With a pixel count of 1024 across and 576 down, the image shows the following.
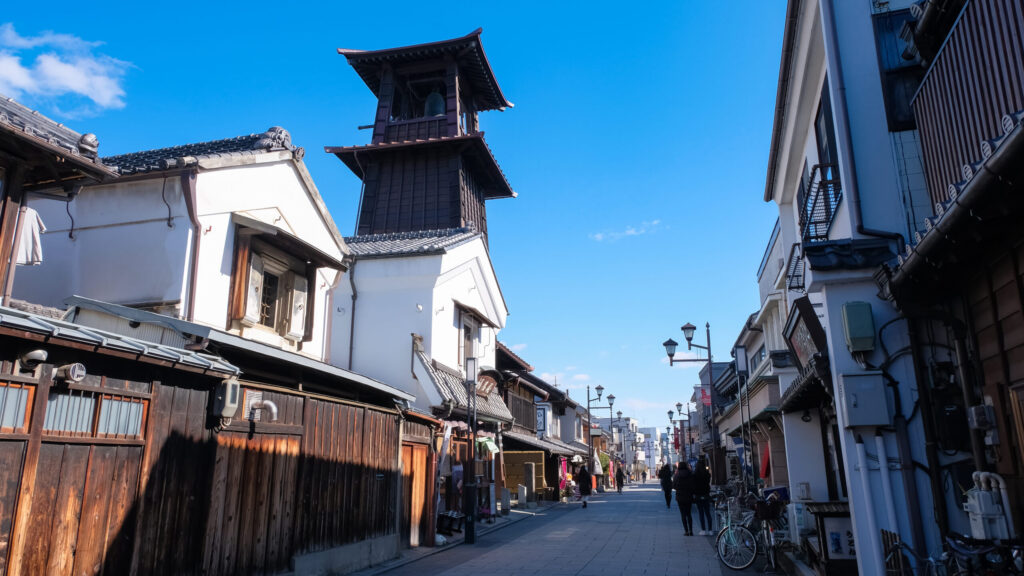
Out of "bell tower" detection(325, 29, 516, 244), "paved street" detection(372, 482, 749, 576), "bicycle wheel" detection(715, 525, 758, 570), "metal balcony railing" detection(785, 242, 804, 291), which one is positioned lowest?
"paved street" detection(372, 482, 749, 576)

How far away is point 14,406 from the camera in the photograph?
6.16 meters

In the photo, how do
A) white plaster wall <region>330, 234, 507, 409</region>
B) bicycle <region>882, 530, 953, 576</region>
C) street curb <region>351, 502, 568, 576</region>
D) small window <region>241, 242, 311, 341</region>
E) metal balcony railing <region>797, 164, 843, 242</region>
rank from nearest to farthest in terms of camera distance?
bicycle <region>882, 530, 953, 576</region>
metal balcony railing <region>797, 164, 843, 242</region>
street curb <region>351, 502, 568, 576</region>
small window <region>241, 242, 311, 341</region>
white plaster wall <region>330, 234, 507, 409</region>

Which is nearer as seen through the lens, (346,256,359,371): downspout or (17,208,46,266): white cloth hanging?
(17,208,46,266): white cloth hanging

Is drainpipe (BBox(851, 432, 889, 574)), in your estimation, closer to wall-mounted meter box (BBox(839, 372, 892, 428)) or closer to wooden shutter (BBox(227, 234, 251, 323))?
wall-mounted meter box (BBox(839, 372, 892, 428))

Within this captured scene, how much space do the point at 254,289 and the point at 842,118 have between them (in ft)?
36.4

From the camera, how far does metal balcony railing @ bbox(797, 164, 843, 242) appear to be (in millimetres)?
9211

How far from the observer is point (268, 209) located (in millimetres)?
13945

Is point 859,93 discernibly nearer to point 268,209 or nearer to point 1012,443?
point 1012,443

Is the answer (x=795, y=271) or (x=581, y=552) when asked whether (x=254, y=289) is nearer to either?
(x=581, y=552)

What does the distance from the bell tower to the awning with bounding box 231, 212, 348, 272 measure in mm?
12638

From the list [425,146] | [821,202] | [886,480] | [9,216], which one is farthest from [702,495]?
[425,146]

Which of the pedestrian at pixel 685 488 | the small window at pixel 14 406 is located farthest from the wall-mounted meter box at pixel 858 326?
the pedestrian at pixel 685 488

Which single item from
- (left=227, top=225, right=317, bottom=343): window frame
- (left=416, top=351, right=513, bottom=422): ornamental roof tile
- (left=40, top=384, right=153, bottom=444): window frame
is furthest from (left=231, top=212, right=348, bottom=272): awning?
(left=40, top=384, right=153, bottom=444): window frame

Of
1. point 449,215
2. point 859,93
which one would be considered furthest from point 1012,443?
point 449,215
